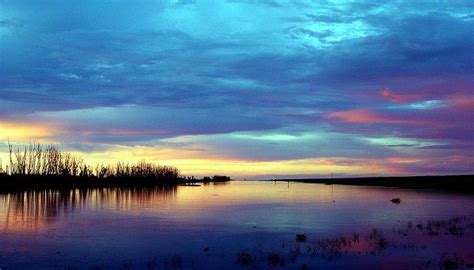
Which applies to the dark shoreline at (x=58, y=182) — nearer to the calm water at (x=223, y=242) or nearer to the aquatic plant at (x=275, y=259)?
the calm water at (x=223, y=242)

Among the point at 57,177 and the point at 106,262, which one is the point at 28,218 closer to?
the point at 106,262

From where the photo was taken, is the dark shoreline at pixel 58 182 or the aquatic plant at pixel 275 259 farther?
the dark shoreline at pixel 58 182

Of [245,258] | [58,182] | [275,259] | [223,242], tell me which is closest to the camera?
[275,259]

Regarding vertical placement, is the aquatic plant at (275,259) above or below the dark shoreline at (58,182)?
below

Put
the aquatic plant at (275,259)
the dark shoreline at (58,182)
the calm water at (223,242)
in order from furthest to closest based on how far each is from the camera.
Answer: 1. the dark shoreline at (58,182)
2. the calm water at (223,242)
3. the aquatic plant at (275,259)

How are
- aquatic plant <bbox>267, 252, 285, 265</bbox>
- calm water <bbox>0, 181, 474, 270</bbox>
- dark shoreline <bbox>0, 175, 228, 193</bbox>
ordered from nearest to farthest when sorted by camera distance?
aquatic plant <bbox>267, 252, 285, 265</bbox> → calm water <bbox>0, 181, 474, 270</bbox> → dark shoreline <bbox>0, 175, 228, 193</bbox>

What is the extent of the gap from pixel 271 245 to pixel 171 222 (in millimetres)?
13769

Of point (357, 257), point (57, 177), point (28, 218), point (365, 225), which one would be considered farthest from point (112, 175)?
point (357, 257)

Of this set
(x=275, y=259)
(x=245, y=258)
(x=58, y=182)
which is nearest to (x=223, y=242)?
(x=245, y=258)

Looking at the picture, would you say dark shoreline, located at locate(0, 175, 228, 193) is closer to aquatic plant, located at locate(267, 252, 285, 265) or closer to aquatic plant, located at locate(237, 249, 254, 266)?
aquatic plant, located at locate(237, 249, 254, 266)

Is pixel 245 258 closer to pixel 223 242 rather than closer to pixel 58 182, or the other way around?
pixel 223 242

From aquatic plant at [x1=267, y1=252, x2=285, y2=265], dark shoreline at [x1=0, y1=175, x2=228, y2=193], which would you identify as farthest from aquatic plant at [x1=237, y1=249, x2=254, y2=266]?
dark shoreline at [x1=0, y1=175, x2=228, y2=193]

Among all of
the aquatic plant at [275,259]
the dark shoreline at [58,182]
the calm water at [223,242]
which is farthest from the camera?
the dark shoreline at [58,182]

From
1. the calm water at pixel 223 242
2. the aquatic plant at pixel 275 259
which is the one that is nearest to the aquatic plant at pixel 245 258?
the calm water at pixel 223 242
